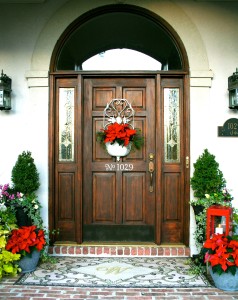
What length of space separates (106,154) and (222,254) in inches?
80.7

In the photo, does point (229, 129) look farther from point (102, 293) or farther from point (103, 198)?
point (102, 293)

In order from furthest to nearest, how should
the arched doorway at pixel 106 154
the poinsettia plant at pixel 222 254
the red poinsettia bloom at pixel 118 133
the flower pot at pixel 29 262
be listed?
1. the arched doorway at pixel 106 154
2. the red poinsettia bloom at pixel 118 133
3. the flower pot at pixel 29 262
4. the poinsettia plant at pixel 222 254

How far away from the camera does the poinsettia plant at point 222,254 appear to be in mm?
3838

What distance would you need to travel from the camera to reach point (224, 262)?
382cm

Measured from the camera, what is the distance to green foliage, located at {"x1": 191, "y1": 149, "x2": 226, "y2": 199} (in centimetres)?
473

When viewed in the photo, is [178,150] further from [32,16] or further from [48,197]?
[32,16]

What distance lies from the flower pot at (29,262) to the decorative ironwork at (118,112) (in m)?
1.87

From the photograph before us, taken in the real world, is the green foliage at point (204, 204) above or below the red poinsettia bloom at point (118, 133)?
below

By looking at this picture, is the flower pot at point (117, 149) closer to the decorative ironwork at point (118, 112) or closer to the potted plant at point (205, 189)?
the decorative ironwork at point (118, 112)

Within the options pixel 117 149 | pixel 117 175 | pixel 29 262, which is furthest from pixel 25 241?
pixel 117 149

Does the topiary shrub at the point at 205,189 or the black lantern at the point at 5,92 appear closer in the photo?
the topiary shrub at the point at 205,189

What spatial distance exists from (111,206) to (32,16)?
2740 mm

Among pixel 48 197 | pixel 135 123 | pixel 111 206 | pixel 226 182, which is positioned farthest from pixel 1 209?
pixel 226 182

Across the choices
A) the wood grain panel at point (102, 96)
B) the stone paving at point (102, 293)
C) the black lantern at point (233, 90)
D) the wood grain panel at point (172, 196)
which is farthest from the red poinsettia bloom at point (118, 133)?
the stone paving at point (102, 293)
